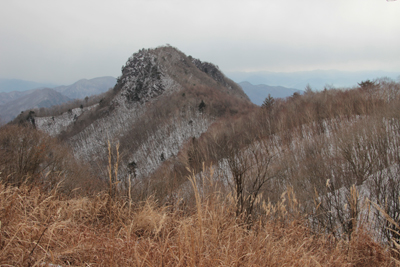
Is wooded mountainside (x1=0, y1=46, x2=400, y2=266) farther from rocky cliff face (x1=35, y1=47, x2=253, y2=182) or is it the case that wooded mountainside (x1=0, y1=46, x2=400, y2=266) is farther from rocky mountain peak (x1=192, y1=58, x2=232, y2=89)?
rocky mountain peak (x1=192, y1=58, x2=232, y2=89)

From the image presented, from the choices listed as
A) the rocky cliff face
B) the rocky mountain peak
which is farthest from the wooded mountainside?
the rocky mountain peak

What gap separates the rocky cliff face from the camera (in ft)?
180

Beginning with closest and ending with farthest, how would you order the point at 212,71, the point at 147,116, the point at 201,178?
the point at 201,178, the point at 147,116, the point at 212,71

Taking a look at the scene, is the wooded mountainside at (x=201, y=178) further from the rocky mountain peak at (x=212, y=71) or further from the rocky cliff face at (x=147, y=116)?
the rocky mountain peak at (x=212, y=71)

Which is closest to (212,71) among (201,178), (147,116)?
(147,116)

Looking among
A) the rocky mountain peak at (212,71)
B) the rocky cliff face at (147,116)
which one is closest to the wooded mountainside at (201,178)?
the rocky cliff face at (147,116)

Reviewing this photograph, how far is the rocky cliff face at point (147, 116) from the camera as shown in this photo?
5491 cm

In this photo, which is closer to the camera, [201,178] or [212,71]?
[201,178]

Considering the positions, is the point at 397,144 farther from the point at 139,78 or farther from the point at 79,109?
the point at 79,109

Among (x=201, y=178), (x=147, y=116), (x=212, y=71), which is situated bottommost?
(x=201, y=178)

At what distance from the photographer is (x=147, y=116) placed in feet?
205

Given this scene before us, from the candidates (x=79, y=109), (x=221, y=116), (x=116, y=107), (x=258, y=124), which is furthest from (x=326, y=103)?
(x=79, y=109)

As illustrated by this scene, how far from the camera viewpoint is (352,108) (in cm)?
2541

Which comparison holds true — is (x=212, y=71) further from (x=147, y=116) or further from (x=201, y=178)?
(x=201, y=178)
